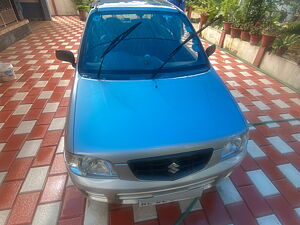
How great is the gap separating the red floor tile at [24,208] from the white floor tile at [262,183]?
94.1 inches

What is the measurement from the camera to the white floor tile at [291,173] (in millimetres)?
2321

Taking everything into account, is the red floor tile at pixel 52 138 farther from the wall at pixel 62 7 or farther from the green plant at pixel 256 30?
the wall at pixel 62 7

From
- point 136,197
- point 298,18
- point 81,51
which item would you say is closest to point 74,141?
point 136,197

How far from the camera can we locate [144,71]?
6.50 ft

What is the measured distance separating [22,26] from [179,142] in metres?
8.44

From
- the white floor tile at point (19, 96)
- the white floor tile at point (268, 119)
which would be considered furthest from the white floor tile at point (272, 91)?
the white floor tile at point (19, 96)

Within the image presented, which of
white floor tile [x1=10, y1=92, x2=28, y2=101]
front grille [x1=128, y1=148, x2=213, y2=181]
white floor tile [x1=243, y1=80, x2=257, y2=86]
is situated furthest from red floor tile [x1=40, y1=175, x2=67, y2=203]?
white floor tile [x1=243, y1=80, x2=257, y2=86]

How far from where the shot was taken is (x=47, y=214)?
190 centimetres

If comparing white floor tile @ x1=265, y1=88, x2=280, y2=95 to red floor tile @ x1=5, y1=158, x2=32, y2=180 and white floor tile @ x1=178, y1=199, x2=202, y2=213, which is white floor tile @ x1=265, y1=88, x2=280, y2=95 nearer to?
white floor tile @ x1=178, y1=199, x2=202, y2=213

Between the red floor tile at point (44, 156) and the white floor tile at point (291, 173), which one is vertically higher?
the red floor tile at point (44, 156)

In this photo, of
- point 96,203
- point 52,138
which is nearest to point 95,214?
point 96,203

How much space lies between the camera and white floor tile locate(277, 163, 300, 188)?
7.62ft

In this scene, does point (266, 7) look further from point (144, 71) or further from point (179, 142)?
point (179, 142)

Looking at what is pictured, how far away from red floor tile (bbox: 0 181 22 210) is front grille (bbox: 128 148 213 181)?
1516 mm
